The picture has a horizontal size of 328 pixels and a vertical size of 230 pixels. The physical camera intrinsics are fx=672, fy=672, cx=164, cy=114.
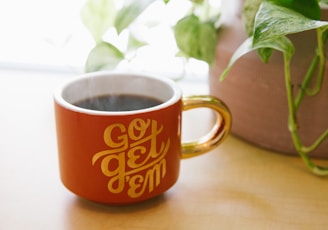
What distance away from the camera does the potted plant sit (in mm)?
520

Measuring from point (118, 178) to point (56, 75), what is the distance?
0.36m

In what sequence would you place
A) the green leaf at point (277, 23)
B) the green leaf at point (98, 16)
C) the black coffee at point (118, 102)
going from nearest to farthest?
the green leaf at point (277, 23) < the black coffee at point (118, 102) < the green leaf at point (98, 16)

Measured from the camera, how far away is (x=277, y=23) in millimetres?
470

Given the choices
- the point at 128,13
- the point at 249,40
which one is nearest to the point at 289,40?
the point at 249,40

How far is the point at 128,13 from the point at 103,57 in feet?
0.18

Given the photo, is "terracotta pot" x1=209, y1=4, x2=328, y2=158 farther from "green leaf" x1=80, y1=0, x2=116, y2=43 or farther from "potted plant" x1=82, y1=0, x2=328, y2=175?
"green leaf" x1=80, y1=0, x2=116, y2=43

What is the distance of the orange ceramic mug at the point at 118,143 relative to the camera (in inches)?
20.4

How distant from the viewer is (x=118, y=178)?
53 centimetres

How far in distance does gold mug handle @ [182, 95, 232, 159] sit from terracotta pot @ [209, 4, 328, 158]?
0.06 meters

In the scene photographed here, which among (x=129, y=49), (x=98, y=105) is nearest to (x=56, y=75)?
(x=129, y=49)

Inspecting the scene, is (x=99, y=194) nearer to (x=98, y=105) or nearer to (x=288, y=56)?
(x=98, y=105)

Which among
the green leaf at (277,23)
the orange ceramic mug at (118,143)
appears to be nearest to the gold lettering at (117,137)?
the orange ceramic mug at (118,143)

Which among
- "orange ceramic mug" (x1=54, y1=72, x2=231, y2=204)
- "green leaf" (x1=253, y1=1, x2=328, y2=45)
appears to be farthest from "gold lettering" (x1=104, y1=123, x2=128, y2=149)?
"green leaf" (x1=253, y1=1, x2=328, y2=45)

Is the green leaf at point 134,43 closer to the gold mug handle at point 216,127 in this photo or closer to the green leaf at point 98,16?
the green leaf at point 98,16
